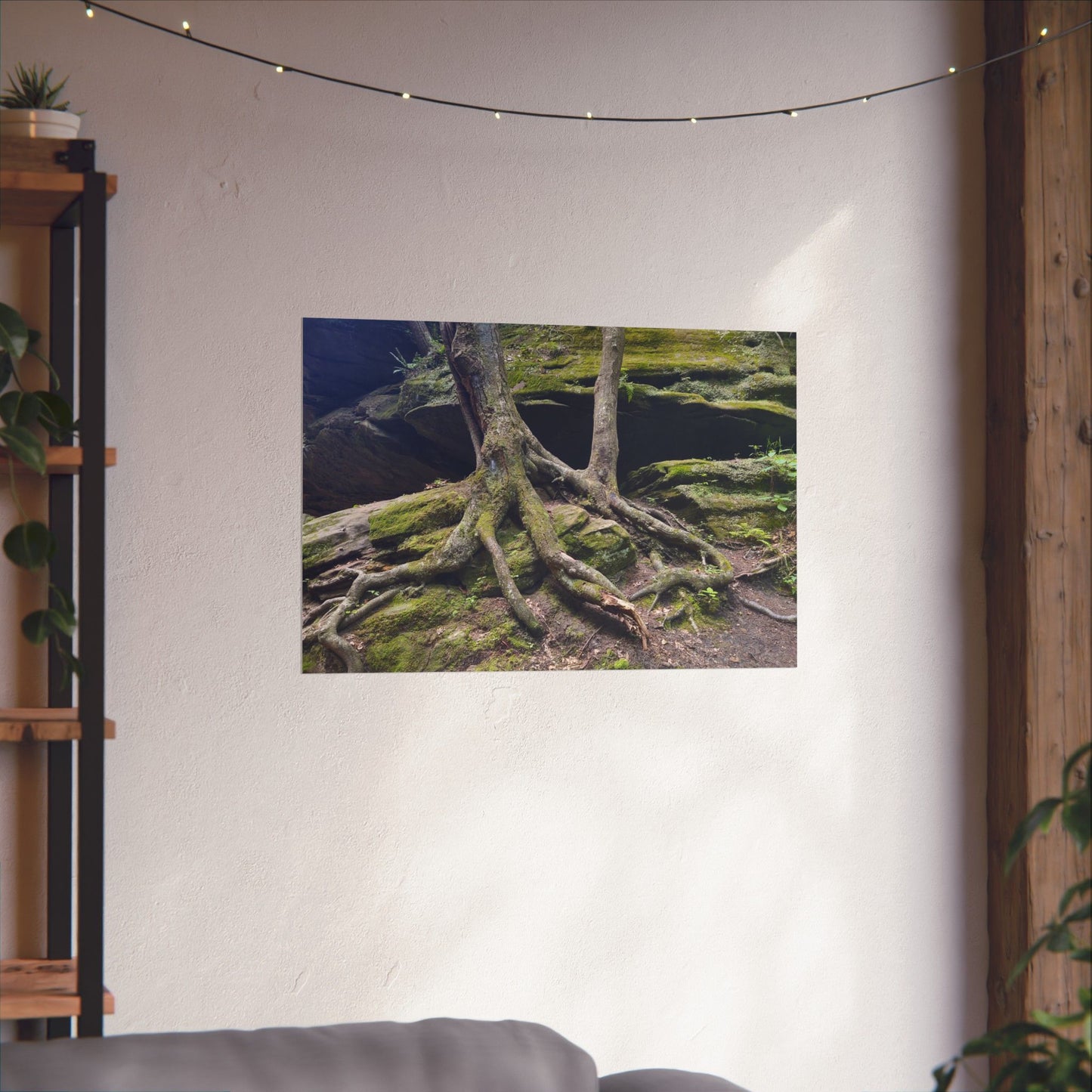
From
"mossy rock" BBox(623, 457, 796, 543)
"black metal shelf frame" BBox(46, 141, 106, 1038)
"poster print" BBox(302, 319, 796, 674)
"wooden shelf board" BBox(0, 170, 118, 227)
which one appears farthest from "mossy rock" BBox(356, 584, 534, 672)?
"wooden shelf board" BBox(0, 170, 118, 227)

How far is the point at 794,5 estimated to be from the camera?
2.52 meters

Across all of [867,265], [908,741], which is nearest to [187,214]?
[867,265]

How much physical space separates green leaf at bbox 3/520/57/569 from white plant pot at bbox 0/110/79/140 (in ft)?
2.32

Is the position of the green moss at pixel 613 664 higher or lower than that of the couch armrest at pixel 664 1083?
higher

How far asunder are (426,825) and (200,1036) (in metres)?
1.09

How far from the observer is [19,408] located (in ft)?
6.27

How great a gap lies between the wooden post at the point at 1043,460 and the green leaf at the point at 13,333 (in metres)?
2.08

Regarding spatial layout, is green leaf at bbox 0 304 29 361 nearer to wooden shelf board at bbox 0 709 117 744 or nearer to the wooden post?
wooden shelf board at bbox 0 709 117 744

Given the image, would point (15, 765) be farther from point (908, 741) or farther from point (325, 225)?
point (908, 741)

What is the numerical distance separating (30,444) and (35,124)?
2.03 feet

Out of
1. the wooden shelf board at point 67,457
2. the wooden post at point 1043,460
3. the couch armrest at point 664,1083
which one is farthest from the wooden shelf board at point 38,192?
the wooden post at point 1043,460

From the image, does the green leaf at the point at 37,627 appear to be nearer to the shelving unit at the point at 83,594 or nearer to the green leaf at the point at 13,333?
the shelving unit at the point at 83,594

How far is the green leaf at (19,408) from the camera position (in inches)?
75.0

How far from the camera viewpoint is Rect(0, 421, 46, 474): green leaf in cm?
180
